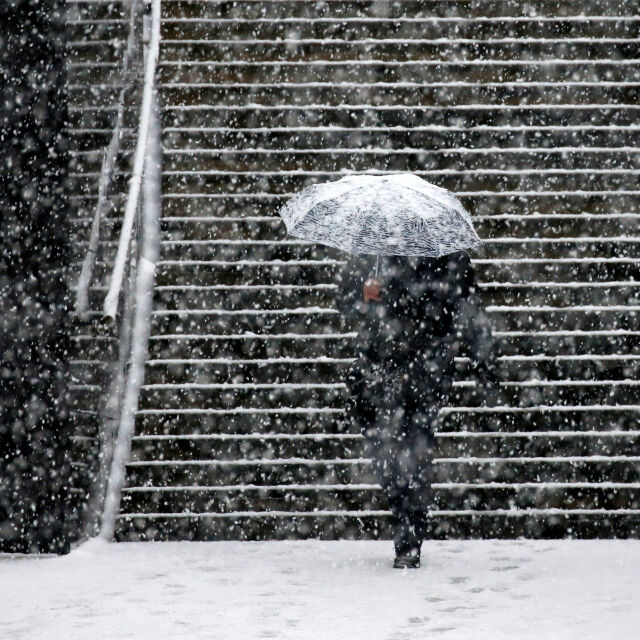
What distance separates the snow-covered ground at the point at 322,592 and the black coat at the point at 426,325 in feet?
2.98

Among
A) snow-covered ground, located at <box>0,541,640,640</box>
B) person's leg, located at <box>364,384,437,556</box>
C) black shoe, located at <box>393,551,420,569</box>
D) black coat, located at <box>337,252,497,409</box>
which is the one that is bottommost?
snow-covered ground, located at <box>0,541,640,640</box>

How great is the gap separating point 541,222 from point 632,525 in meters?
1.94

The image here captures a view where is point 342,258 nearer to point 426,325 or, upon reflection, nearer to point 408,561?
point 426,325

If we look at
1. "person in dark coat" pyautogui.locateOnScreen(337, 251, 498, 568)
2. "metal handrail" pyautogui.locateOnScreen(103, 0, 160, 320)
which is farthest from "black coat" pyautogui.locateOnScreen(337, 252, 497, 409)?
"metal handrail" pyautogui.locateOnScreen(103, 0, 160, 320)

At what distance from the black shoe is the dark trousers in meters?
0.03

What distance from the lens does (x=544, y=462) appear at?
22.3 ft

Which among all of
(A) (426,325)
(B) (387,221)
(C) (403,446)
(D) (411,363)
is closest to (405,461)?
(C) (403,446)

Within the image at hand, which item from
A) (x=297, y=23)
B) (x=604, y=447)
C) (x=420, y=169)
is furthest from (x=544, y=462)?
(x=297, y=23)

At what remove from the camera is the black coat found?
5793 mm

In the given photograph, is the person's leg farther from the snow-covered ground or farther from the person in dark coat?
the snow-covered ground

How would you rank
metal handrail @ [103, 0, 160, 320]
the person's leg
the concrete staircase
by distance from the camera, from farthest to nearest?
the concrete staircase, metal handrail @ [103, 0, 160, 320], the person's leg

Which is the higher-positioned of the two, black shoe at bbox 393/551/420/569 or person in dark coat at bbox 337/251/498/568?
person in dark coat at bbox 337/251/498/568

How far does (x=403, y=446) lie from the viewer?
228 inches

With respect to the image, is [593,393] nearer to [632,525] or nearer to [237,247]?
[632,525]
